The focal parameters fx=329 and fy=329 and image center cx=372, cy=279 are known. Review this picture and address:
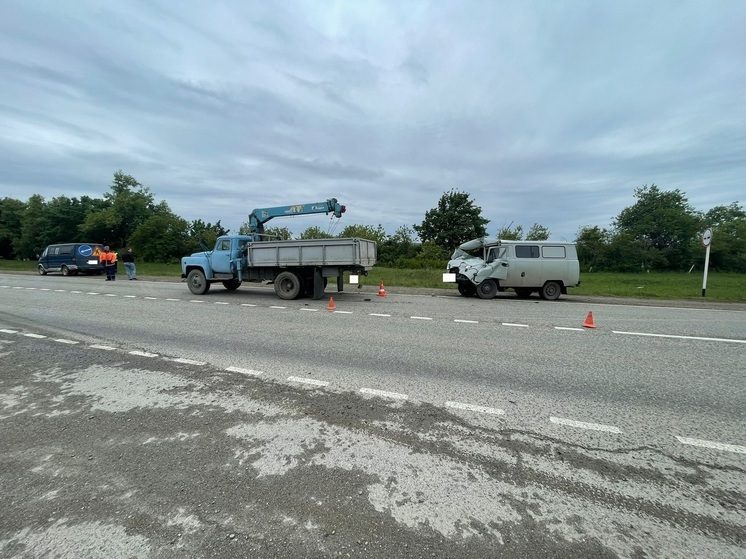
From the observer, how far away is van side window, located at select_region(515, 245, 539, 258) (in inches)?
510

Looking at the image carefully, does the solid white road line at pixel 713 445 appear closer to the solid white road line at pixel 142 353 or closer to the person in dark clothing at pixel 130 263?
the solid white road line at pixel 142 353

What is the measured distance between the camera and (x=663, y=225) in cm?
4731

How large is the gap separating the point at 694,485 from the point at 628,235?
177 feet

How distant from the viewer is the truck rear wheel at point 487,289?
42.4 feet

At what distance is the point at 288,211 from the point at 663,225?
187 feet

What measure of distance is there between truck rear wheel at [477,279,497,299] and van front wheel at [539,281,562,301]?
2.06 m

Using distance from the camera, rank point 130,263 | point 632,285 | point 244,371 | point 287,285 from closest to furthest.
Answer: point 244,371, point 287,285, point 130,263, point 632,285

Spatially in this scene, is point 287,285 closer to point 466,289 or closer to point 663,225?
point 466,289

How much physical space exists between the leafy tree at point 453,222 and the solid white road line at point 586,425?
4931cm

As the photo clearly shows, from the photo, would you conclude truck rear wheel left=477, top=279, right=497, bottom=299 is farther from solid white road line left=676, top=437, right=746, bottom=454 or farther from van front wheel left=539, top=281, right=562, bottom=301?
solid white road line left=676, top=437, right=746, bottom=454

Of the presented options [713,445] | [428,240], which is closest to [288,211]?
[713,445]

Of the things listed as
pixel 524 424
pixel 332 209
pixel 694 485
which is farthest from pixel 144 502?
pixel 332 209

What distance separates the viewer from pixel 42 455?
8.48 feet

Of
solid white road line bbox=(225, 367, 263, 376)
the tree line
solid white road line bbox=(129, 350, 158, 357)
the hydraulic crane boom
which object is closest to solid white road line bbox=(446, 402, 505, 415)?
solid white road line bbox=(225, 367, 263, 376)
